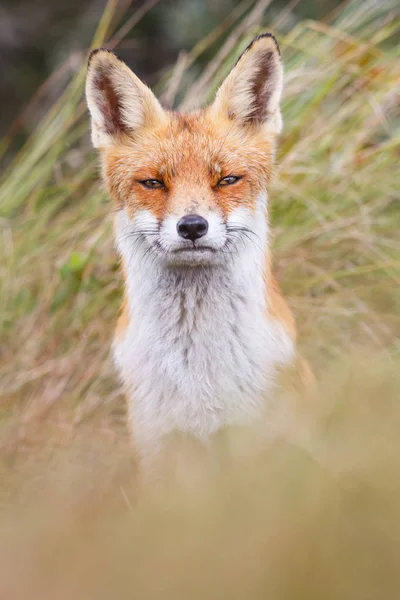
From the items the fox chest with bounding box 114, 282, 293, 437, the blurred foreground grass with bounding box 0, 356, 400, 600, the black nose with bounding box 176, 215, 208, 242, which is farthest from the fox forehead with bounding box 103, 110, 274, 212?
the blurred foreground grass with bounding box 0, 356, 400, 600

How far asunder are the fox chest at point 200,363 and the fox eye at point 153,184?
1.66 ft

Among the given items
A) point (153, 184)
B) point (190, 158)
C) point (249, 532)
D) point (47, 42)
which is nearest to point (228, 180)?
point (190, 158)

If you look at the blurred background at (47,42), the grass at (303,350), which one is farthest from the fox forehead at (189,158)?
the blurred background at (47,42)

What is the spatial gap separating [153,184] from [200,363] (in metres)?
0.85

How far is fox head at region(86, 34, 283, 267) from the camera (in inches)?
124

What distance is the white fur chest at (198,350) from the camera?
3240 millimetres

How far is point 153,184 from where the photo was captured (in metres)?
3.34

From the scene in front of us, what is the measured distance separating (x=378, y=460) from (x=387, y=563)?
314 millimetres

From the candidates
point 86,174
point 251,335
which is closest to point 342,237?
point 251,335

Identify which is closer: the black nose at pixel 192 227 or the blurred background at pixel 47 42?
the black nose at pixel 192 227

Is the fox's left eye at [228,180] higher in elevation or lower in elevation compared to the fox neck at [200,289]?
higher

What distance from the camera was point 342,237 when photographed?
4652mm

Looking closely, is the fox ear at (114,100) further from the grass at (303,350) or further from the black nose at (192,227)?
the grass at (303,350)

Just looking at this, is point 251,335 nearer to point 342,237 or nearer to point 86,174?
point 342,237
